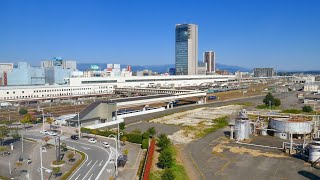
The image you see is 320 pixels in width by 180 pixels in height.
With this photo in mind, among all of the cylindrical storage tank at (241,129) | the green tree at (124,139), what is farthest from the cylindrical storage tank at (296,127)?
the green tree at (124,139)

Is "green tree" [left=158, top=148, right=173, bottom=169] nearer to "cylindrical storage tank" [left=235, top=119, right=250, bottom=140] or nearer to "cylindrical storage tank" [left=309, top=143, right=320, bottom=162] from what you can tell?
"cylindrical storage tank" [left=309, top=143, right=320, bottom=162]

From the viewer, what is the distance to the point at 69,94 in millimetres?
61844

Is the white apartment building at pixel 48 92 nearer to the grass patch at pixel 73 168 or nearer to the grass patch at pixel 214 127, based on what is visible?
the grass patch at pixel 214 127

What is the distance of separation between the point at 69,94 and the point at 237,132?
4322 centimetres

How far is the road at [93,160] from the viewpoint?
57.5ft

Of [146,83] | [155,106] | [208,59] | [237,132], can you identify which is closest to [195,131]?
[237,132]

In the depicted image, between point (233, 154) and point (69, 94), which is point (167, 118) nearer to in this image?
point (233, 154)

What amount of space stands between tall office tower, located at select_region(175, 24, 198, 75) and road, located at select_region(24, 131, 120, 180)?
110m

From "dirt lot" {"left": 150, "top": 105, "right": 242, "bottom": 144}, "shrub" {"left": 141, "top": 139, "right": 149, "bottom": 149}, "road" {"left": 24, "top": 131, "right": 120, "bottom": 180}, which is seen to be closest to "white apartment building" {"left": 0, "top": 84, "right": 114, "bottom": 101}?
"dirt lot" {"left": 150, "top": 105, "right": 242, "bottom": 144}

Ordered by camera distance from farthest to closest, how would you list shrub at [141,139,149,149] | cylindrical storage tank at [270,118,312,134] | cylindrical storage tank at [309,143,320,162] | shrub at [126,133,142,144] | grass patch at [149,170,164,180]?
cylindrical storage tank at [270,118,312,134], shrub at [126,133,142,144], shrub at [141,139,149,149], cylindrical storage tank at [309,143,320,162], grass patch at [149,170,164,180]

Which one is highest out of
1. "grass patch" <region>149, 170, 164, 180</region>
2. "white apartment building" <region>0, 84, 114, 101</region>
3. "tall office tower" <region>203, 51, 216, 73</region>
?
"tall office tower" <region>203, 51, 216, 73</region>

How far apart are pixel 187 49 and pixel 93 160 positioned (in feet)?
382

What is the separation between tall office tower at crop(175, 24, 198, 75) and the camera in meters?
134

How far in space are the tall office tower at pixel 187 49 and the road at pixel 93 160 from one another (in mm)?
109531
